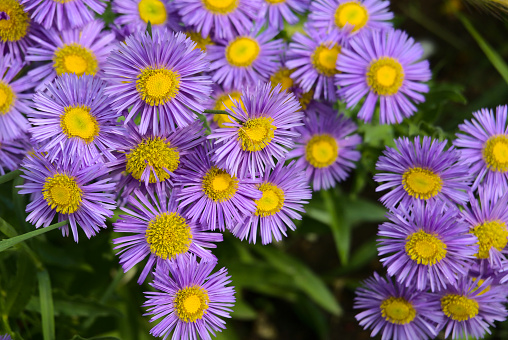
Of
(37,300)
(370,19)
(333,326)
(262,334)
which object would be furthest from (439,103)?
(37,300)

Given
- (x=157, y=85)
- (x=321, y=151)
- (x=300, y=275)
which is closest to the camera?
(x=157, y=85)

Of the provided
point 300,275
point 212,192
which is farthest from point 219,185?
point 300,275

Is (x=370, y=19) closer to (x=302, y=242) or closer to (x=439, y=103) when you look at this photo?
(x=439, y=103)

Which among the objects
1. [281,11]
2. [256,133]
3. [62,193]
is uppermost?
[281,11]

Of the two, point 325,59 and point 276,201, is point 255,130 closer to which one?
point 276,201

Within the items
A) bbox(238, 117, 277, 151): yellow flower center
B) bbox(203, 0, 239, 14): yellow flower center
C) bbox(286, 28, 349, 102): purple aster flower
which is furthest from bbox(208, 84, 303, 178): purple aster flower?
bbox(203, 0, 239, 14): yellow flower center
